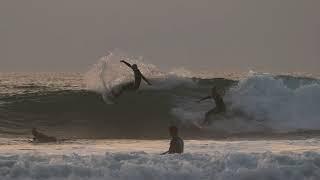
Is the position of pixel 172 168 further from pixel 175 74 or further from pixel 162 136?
pixel 175 74

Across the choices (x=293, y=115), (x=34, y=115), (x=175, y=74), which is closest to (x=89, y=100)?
(x=34, y=115)

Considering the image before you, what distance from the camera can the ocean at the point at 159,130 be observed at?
33.1 feet

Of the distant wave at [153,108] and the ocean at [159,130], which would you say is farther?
the distant wave at [153,108]

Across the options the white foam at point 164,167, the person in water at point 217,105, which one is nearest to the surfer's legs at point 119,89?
the person in water at point 217,105

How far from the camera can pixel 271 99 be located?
2497 centimetres

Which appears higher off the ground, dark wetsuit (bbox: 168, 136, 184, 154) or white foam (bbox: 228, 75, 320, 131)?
white foam (bbox: 228, 75, 320, 131)

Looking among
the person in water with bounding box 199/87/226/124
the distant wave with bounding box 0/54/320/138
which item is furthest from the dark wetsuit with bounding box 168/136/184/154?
the person in water with bounding box 199/87/226/124

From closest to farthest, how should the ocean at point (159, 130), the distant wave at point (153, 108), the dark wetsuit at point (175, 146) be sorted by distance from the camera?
the ocean at point (159, 130) → the dark wetsuit at point (175, 146) → the distant wave at point (153, 108)

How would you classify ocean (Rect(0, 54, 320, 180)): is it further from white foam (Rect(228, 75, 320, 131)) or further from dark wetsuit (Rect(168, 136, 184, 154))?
dark wetsuit (Rect(168, 136, 184, 154))

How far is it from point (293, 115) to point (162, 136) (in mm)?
5900

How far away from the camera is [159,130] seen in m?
21.3

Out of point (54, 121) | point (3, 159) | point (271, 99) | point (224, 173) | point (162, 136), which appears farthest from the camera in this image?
point (271, 99)

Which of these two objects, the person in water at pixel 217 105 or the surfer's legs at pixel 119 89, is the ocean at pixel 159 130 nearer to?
the surfer's legs at pixel 119 89

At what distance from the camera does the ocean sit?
10086 millimetres
